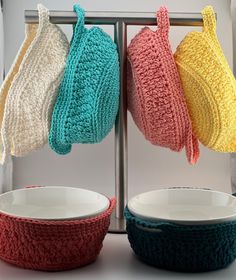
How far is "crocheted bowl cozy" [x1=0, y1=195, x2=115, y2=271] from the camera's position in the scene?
0.52 m

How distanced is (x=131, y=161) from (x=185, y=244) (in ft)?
1.13

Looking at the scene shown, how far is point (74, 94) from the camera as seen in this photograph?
588 mm

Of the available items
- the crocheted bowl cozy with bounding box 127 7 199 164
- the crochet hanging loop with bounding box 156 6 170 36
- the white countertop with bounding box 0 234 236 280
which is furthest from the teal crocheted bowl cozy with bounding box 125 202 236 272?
the crochet hanging loop with bounding box 156 6 170 36

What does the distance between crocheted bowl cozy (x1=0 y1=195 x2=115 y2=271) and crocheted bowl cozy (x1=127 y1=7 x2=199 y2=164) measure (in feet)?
0.43

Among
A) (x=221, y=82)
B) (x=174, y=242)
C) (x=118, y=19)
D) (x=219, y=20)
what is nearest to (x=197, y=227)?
(x=174, y=242)

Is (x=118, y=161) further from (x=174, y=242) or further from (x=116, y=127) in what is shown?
(x=174, y=242)

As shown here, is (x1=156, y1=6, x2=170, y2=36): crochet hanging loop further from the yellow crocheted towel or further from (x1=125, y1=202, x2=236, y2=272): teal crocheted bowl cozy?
(x1=125, y1=202, x2=236, y2=272): teal crocheted bowl cozy

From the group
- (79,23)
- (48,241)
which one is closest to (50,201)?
(48,241)

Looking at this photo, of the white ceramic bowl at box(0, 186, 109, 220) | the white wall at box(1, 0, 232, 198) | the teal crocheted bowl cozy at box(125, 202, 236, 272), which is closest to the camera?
the teal crocheted bowl cozy at box(125, 202, 236, 272)

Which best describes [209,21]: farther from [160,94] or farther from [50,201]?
[50,201]

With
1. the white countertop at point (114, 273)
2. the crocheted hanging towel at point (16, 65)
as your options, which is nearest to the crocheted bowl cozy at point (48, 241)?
the white countertop at point (114, 273)

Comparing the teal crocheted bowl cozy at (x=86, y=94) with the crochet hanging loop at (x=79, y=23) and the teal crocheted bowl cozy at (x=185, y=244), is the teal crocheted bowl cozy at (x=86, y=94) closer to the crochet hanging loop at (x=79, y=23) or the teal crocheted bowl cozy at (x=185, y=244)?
the crochet hanging loop at (x=79, y=23)

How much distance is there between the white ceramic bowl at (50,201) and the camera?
0.62m

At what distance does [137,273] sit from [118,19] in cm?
33
